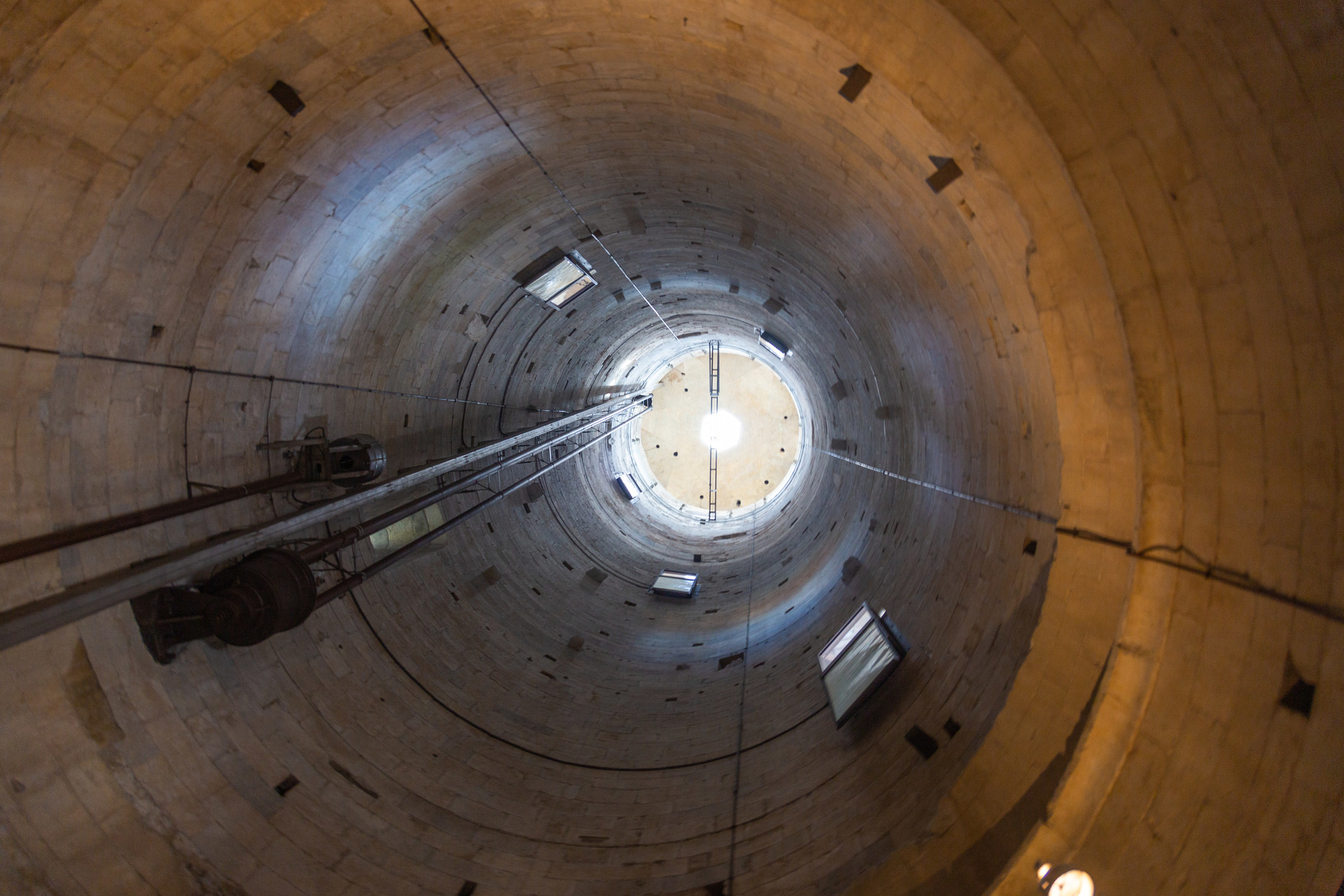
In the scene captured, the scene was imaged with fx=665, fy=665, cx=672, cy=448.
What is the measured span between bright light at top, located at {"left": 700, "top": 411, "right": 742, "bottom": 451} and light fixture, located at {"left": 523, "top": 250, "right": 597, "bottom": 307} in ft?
53.4

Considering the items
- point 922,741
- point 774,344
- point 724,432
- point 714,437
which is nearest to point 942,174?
point 922,741

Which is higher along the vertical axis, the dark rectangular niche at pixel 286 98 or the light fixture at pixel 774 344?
the dark rectangular niche at pixel 286 98

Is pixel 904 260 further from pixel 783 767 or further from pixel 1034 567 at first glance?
pixel 783 767

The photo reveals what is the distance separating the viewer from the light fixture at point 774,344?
48.7 feet

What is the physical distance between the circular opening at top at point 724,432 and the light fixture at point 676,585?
11.8 metres

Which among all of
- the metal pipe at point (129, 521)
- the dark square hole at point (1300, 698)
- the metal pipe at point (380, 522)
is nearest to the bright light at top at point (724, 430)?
the metal pipe at point (380, 522)

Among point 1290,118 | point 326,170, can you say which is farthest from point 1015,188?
point 326,170

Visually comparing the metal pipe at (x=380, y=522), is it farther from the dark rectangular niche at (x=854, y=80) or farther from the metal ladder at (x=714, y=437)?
the metal ladder at (x=714, y=437)

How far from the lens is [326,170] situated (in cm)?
634

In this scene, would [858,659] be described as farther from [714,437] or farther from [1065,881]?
[714,437]

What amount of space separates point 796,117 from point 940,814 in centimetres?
566

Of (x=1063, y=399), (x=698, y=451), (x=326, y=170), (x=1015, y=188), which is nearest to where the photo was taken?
(x=1015, y=188)

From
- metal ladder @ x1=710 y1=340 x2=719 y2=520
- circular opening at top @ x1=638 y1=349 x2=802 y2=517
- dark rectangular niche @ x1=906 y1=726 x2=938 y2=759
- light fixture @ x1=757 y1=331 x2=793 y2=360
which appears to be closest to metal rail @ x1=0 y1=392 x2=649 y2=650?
dark rectangular niche @ x1=906 y1=726 x2=938 y2=759

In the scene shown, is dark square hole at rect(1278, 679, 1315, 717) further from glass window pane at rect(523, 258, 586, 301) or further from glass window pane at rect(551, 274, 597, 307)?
glass window pane at rect(551, 274, 597, 307)
